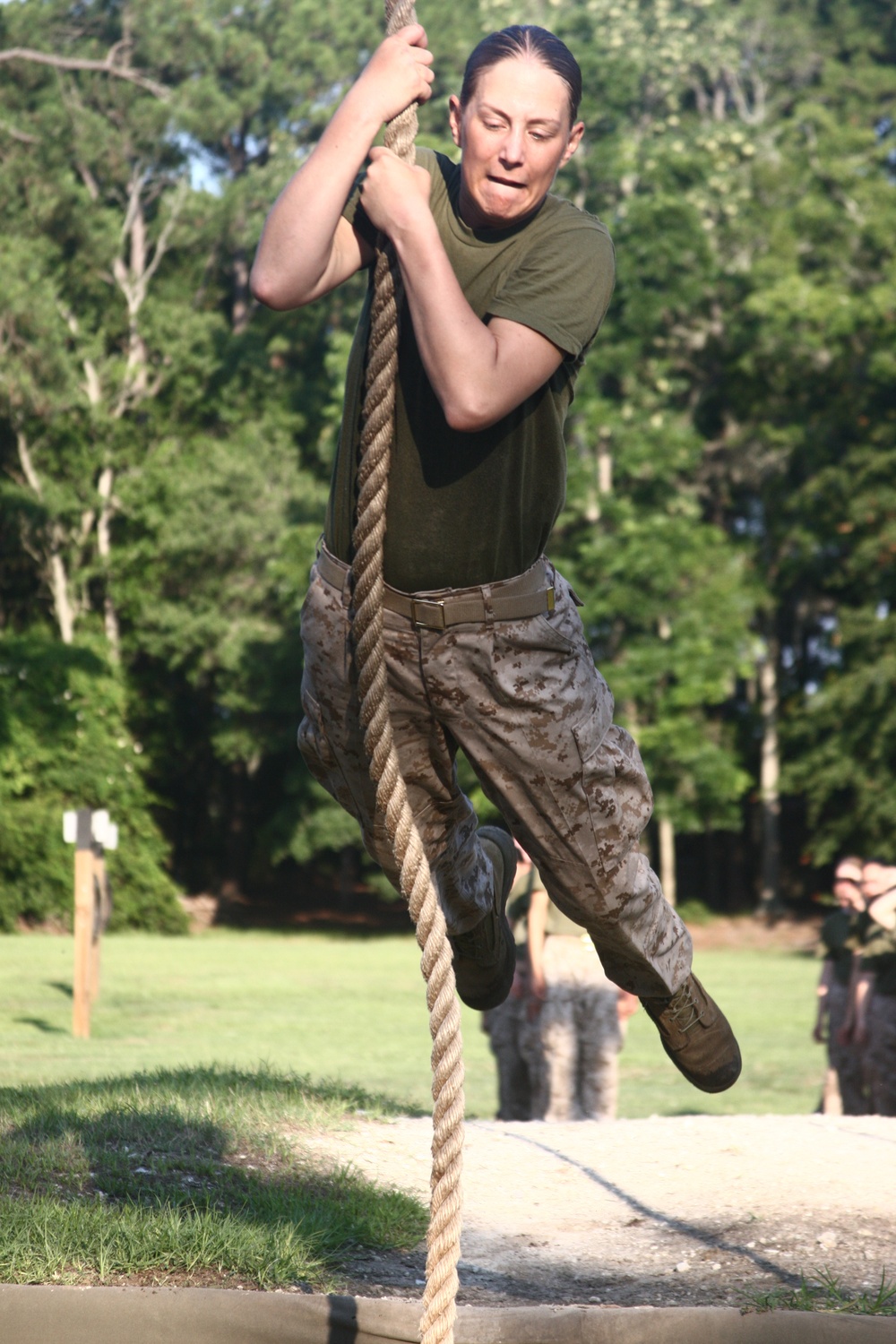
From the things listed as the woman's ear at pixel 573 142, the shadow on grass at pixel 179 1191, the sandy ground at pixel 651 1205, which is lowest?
the sandy ground at pixel 651 1205

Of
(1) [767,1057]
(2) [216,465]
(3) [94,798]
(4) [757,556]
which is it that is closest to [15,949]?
(3) [94,798]

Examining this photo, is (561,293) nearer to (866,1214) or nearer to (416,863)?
(416,863)

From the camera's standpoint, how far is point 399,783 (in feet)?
8.90

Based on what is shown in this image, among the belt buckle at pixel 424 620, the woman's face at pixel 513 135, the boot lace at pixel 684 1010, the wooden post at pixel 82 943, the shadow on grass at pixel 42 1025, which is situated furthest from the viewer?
the shadow on grass at pixel 42 1025

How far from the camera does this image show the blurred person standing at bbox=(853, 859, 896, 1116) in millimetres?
8672

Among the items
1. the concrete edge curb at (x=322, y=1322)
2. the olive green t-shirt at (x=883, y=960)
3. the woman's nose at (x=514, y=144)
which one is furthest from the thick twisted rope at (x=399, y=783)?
the olive green t-shirt at (x=883, y=960)

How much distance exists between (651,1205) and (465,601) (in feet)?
10.3

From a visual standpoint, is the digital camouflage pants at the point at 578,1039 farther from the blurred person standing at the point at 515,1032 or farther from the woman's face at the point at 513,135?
the woman's face at the point at 513,135

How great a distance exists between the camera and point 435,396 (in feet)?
9.35

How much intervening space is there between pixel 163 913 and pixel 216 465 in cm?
954

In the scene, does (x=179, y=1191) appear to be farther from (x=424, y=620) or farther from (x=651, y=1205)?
(x=424, y=620)

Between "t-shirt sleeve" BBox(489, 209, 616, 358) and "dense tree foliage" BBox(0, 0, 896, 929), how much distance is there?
23605 mm

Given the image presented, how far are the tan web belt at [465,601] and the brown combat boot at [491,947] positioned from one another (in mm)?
968

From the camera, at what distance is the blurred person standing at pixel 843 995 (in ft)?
30.1
